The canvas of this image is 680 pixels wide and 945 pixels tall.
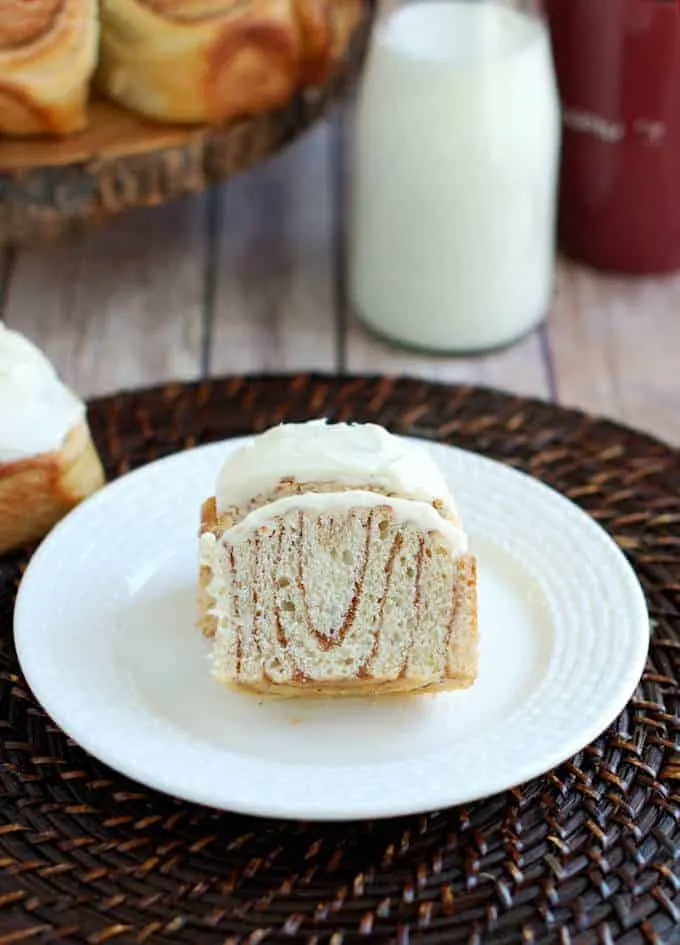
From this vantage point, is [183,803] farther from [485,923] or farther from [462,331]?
[462,331]

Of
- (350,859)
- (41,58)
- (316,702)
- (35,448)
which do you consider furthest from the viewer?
(41,58)

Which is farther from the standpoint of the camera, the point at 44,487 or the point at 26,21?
the point at 26,21

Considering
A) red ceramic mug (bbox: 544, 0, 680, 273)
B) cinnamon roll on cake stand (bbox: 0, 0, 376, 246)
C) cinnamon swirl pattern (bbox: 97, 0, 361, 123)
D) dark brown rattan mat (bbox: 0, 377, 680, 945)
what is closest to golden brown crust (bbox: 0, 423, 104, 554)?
dark brown rattan mat (bbox: 0, 377, 680, 945)

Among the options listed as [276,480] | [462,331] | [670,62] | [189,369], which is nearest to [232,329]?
[189,369]

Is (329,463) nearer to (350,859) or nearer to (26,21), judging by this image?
(350,859)

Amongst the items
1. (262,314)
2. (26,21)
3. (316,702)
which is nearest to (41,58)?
(26,21)

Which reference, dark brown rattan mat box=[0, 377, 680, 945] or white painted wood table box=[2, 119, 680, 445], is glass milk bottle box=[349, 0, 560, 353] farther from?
dark brown rattan mat box=[0, 377, 680, 945]

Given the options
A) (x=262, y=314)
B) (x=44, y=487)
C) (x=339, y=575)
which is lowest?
(x=262, y=314)
